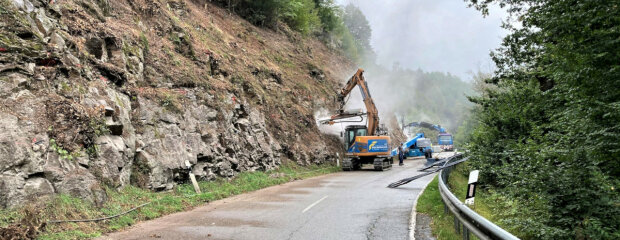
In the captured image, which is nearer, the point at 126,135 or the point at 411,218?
the point at 411,218

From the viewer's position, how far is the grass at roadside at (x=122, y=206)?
6855mm

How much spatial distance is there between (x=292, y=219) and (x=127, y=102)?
23.6ft

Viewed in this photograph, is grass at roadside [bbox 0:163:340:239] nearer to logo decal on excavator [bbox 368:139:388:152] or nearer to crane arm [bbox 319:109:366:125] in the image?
logo decal on excavator [bbox 368:139:388:152]

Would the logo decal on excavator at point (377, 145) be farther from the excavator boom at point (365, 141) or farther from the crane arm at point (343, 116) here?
the crane arm at point (343, 116)

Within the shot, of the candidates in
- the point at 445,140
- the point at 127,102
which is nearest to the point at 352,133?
the point at 127,102

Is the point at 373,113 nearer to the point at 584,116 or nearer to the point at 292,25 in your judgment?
the point at 292,25

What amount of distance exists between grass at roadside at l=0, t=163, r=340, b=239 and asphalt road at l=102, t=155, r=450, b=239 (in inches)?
15.4

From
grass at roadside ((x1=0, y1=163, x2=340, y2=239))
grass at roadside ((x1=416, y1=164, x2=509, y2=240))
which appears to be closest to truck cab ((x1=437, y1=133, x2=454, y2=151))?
grass at roadside ((x1=416, y1=164, x2=509, y2=240))

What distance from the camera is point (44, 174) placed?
7730mm

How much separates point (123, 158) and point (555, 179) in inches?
401

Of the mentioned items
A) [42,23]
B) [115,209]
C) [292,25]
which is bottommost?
[115,209]

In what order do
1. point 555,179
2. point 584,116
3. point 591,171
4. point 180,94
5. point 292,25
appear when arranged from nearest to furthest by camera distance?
point 591,171 < point 555,179 < point 584,116 < point 180,94 < point 292,25

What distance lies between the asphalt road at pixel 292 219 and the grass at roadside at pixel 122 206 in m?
0.39

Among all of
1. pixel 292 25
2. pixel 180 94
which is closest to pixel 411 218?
pixel 180 94
